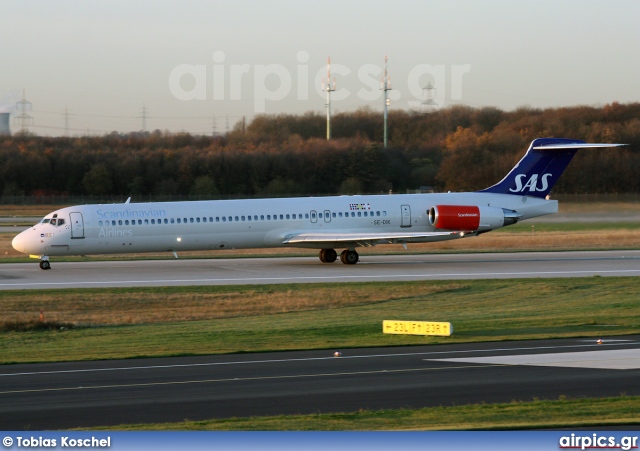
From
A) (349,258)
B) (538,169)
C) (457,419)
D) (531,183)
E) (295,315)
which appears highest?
(538,169)

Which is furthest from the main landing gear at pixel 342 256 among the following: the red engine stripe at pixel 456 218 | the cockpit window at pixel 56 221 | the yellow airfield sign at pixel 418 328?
the yellow airfield sign at pixel 418 328

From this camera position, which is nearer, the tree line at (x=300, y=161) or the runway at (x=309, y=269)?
the runway at (x=309, y=269)

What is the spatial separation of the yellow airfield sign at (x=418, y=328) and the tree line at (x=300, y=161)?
49653 millimetres

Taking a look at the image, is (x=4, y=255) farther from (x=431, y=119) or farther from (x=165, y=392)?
(x=431, y=119)

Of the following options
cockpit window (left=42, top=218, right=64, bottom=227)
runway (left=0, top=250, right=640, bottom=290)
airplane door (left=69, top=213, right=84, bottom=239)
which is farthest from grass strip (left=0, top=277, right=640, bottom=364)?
cockpit window (left=42, top=218, right=64, bottom=227)

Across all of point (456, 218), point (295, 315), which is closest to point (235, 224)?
point (456, 218)

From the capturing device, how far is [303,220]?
3725 centimetres

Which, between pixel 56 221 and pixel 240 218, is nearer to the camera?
pixel 56 221

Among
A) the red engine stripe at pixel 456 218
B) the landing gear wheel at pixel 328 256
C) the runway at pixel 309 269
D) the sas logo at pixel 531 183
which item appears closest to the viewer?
the runway at pixel 309 269

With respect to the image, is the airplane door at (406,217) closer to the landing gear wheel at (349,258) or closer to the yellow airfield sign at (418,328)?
the landing gear wheel at (349,258)

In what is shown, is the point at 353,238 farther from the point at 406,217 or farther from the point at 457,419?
the point at 457,419

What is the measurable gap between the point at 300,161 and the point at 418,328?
59.5m

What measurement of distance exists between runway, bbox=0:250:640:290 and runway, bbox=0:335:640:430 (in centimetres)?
1453

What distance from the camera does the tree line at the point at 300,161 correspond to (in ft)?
243
